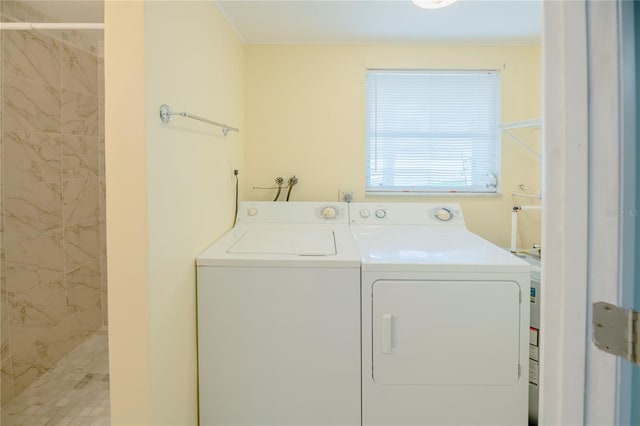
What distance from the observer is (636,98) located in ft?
1.84

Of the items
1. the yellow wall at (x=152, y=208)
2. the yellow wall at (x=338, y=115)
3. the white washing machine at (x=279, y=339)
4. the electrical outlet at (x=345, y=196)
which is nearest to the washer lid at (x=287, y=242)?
the white washing machine at (x=279, y=339)

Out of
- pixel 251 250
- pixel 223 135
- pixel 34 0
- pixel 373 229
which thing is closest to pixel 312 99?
pixel 223 135

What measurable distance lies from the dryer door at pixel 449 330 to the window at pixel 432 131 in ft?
3.96

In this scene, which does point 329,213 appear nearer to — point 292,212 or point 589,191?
point 292,212

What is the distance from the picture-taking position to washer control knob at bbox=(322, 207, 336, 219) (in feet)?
7.76

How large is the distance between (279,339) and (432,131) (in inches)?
74.4

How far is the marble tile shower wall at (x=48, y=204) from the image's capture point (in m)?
1.88

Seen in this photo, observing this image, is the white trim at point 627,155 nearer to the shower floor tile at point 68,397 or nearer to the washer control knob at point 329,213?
the washer control knob at point 329,213

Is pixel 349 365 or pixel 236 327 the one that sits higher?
pixel 236 327

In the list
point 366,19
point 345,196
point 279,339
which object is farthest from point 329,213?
point 366,19

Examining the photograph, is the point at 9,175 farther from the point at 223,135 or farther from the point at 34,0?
the point at 223,135

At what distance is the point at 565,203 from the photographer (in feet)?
1.93

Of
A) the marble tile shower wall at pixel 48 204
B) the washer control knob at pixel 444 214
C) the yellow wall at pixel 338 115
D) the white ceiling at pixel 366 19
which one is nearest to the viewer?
the marble tile shower wall at pixel 48 204

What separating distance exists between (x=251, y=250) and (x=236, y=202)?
0.78m
